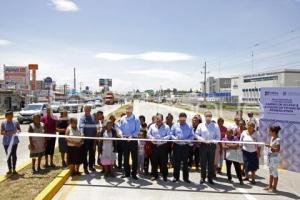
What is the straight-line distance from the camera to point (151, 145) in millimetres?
10086

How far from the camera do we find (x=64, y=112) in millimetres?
11148

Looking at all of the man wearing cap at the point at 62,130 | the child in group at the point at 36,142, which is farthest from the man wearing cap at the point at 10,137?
the man wearing cap at the point at 62,130

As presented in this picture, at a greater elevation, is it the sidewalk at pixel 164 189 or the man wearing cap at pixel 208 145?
the man wearing cap at pixel 208 145

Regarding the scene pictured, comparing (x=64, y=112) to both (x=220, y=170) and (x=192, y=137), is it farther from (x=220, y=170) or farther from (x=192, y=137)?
(x=220, y=170)

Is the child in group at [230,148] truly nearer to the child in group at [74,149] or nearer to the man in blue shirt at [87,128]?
the man in blue shirt at [87,128]

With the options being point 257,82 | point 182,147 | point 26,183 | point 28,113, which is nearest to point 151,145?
point 182,147

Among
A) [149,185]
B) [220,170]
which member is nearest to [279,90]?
[220,170]

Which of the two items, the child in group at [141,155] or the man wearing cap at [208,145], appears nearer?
the man wearing cap at [208,145]

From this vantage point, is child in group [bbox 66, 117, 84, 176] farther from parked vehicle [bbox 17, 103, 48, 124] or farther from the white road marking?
parked vehicle [bbox 17, 103, 48, 124]

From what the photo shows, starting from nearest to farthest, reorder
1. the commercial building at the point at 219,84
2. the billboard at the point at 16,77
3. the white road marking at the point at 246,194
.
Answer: the white road marking at the point at 246,194 → the billboard at the point at 16,77 → the commercial building at the point at 219,84

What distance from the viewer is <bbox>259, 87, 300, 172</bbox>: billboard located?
10.9 metres

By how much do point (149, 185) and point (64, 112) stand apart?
368cm

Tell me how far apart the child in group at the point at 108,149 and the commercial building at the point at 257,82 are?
3076 inches

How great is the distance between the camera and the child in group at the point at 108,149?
994 cm
